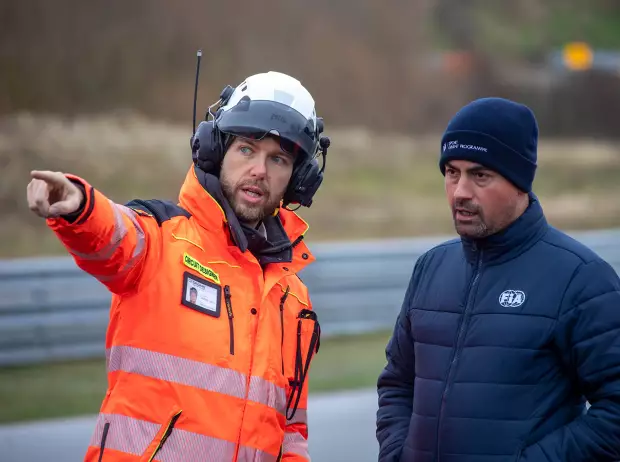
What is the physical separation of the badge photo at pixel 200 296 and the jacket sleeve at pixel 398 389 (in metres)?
0.66

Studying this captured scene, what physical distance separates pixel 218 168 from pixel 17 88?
11530 mm

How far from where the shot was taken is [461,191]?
123 inches

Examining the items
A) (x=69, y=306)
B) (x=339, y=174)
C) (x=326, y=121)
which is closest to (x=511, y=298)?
(x=69, y=306)

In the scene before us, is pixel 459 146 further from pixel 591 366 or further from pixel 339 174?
pixel 339 174

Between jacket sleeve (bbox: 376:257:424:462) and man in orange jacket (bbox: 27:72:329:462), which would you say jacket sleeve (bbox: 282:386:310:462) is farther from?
jacket sleeve (bbox: 376:257:424:462)

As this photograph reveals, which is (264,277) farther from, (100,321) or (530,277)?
(100,321)

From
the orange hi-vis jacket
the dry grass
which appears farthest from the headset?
the dry grass

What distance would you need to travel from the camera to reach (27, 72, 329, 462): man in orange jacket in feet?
9.64

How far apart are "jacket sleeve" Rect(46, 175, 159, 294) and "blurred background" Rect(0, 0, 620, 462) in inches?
155

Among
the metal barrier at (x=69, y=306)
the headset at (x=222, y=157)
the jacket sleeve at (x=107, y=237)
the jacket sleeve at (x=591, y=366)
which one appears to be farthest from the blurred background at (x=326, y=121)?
the jacket sleeve at (x=107, y=237)

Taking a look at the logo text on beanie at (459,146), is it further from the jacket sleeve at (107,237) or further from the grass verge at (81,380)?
the grass verge at (81,380)

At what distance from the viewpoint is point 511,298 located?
306cm

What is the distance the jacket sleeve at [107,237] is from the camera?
→ 2.75 metres

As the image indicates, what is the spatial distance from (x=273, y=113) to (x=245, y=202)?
0.33 m
